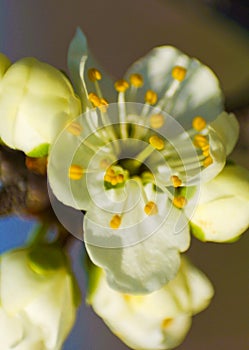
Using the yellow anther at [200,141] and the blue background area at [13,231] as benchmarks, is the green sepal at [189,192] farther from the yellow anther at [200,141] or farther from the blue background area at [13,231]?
the blue background area at [13,231]

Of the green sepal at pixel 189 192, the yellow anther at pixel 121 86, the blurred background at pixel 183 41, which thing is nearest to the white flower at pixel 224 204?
the green sepal at pixel 189 192

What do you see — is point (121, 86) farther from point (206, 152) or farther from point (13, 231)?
point (13, 231)

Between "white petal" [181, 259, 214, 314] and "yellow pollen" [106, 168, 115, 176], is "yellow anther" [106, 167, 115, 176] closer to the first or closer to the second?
"yellow pollen" [106, 168, 115, 176]

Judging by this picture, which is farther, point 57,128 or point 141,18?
point 141,18

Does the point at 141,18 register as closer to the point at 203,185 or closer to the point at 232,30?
the point at 232,30

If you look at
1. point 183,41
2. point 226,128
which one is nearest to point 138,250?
point 226,128

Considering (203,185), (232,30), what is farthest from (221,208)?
(232,30)

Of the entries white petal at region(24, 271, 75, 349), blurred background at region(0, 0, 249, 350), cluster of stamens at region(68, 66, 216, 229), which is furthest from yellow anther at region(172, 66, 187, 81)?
blurred background at region(0, 0, 249, 350)

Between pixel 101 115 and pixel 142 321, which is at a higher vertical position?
pixel 101 115
